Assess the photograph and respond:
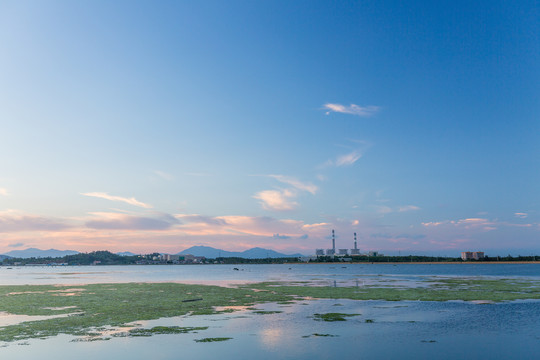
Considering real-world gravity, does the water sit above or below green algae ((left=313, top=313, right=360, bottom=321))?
below

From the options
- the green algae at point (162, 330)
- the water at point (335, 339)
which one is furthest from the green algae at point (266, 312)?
the green algae at point (162, 330)

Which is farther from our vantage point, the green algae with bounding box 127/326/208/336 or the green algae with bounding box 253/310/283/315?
the green algae with bounding box 253/310/283/315

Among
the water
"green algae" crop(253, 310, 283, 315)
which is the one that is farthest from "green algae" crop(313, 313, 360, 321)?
"green algae" crop(253, 310, 283, 315)

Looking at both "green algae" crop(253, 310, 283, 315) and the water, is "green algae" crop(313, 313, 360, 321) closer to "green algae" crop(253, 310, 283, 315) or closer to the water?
the water

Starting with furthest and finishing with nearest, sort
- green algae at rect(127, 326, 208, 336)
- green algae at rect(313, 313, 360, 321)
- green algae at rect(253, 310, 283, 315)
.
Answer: green algae at rect(253, 310, 283, 315), green algae at rect(313, 313, 360, 321), green algae at rect(127, 326, 208, 336)

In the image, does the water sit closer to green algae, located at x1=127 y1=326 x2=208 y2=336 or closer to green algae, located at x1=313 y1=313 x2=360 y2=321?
green algae, located at x1=313 y1=313 x2=360 y2=321

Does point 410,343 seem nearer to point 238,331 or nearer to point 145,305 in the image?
point 238,331

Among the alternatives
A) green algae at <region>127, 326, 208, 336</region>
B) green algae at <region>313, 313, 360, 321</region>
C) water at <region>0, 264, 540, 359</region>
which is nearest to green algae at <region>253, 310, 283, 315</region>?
water at <region>0, 264, 540, 359</region>

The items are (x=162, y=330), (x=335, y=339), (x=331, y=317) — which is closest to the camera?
(x=335, y=339)

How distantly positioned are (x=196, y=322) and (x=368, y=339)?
477 inches

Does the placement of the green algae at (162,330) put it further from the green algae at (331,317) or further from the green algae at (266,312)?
the green algae at (331,317)

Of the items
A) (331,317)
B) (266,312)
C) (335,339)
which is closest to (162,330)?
(335,339)

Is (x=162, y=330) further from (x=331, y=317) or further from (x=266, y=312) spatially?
(x=331, y=317)

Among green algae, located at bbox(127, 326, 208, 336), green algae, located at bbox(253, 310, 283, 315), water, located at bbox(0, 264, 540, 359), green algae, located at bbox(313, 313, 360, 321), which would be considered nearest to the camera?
water, located at bbox(0, 264, 540, 359)
